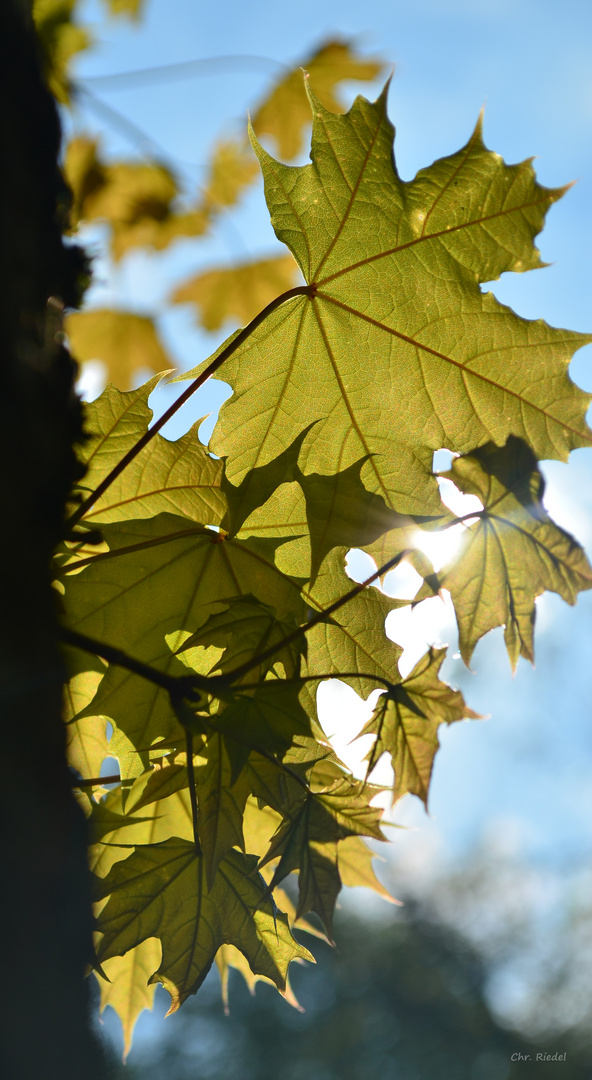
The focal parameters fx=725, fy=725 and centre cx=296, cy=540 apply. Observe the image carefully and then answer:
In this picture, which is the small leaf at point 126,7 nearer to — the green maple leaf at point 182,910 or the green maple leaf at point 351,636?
the green maple leaf at point 351,636

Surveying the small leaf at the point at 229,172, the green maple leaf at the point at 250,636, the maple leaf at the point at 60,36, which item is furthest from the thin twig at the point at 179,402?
the small leaf at the point at 229,172

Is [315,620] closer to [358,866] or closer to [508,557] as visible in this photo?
[508,557]

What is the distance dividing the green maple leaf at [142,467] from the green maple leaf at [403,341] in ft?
0.08

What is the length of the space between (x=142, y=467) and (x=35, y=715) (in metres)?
0.19

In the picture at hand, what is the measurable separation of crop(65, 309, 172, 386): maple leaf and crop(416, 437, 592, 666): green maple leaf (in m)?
1.27

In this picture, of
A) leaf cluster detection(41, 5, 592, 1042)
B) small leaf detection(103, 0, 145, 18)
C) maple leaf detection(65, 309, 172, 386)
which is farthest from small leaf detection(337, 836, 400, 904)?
small leaf detection(103, 0, 145, 18)

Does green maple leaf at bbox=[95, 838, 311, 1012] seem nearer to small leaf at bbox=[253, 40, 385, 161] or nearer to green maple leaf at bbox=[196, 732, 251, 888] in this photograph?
green maple leaf at bbox=[196, 732, 251, 888]

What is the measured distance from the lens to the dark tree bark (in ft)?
0.86

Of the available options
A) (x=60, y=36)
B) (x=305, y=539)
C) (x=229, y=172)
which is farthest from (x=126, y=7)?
(x=305, y=539)

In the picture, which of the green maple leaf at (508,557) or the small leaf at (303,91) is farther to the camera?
the small leaf at (303,91)

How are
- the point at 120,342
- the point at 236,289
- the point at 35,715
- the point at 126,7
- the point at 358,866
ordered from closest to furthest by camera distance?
the point at 35,715 → the point at 358,866 → the point at 126,7 → the point at 120,342 → the point at 236,289

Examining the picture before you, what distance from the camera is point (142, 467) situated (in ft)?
1.46

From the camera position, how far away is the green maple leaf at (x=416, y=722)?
1.29 ft

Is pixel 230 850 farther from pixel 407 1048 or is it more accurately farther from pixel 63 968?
pixel 407 1048
